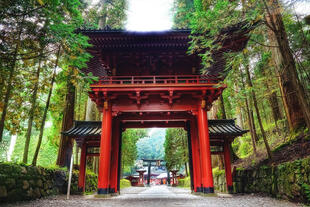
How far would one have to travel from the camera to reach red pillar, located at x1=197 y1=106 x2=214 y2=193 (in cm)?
663

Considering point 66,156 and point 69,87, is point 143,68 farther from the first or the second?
point 66,156

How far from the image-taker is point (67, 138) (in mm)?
9211

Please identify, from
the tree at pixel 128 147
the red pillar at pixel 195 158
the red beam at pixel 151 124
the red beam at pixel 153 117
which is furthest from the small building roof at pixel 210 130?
the tree at pixel 128 147

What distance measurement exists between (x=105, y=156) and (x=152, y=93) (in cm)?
291

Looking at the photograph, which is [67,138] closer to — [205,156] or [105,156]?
[105,156]

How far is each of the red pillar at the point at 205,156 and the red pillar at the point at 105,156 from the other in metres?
3.49

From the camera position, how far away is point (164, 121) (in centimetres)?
907

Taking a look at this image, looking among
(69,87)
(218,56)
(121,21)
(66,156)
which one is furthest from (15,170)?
(121,21)

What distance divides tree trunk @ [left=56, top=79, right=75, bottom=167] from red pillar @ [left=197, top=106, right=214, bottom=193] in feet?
20.0

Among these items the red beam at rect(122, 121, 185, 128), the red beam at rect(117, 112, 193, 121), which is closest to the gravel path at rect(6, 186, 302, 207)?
the red beam at rect(117, 112, 193, 121)

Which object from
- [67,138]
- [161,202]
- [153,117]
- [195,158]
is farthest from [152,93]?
[67,138]

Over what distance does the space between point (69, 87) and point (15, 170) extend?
16.5 ft

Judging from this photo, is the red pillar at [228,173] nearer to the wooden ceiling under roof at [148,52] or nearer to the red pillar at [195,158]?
the red pillar at [195,158]

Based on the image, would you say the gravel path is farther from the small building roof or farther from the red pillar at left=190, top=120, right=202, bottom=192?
the small building roof
